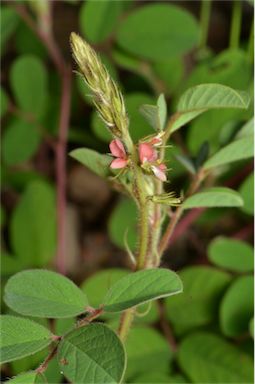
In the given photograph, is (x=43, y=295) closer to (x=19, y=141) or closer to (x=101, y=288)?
(x=101, y=288)

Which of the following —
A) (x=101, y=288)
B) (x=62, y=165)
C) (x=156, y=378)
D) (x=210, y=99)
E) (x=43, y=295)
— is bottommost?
(x=156, y=378)

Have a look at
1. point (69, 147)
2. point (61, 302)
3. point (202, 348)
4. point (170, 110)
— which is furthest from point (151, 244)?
point (69, 147)

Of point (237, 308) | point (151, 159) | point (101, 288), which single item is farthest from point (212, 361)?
point (151, 159)

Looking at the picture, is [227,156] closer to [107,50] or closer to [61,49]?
[107,50]

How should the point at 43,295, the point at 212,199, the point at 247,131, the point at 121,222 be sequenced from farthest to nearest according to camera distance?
the point at 121,222 → the point at 247,131 → the point at 212,199 → the point at 43,295

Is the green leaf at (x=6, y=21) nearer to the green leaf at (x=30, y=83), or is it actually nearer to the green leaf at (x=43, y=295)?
the green leaf at (x=30, y=83)

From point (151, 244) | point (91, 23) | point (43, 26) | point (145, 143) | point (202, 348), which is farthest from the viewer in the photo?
point (43, 26)

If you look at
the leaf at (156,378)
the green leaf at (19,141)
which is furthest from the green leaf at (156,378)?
the green leaf at (19,141)
